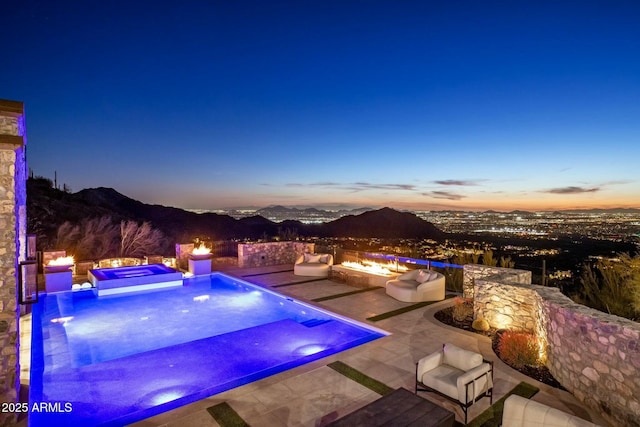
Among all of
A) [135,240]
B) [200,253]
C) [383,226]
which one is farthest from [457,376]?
[383,226]

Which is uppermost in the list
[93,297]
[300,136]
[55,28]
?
[55,28]

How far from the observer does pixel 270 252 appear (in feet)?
50.1

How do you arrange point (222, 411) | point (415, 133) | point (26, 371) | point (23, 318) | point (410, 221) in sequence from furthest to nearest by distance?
point (410, 221) < point (415, 133) < point (23, 318) < point (26, 371) < point (222, 411)

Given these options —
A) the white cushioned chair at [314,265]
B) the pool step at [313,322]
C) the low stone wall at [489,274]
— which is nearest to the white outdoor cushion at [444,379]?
the low stone wall at [489,274]

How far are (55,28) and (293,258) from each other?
11559 millimetres

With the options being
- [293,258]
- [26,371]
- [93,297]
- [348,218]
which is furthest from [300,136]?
[348,218]

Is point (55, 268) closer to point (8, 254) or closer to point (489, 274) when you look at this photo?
point (8, 254)

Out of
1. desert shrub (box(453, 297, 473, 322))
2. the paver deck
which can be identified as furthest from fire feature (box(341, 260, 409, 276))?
the paver deck

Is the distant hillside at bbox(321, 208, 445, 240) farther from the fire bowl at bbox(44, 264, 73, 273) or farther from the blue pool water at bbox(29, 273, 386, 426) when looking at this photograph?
the fire bowl at bbox(44, 264, 73, 273)

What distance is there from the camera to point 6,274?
13.1ft

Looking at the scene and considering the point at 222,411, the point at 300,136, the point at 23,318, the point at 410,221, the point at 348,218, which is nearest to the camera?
the point at 222,411

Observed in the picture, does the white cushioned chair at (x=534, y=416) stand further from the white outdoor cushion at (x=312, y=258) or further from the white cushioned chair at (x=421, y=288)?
the white outdoor cushion at (x=312, y=258)

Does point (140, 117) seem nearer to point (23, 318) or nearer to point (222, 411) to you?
point (23, 318)

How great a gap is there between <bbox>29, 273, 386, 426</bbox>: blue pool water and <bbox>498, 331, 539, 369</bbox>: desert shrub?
234 cm
